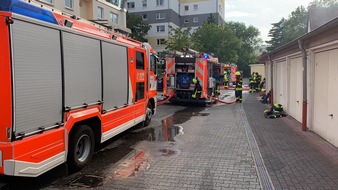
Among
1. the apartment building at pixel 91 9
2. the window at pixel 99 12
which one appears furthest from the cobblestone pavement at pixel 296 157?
the window at pixel 99 12

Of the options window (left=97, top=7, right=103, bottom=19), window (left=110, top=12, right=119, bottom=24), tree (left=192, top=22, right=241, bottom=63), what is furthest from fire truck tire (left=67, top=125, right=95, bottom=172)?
tree (left=192, top=22, right=241, bottom=63)

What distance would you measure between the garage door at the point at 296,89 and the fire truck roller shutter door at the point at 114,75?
225 inches

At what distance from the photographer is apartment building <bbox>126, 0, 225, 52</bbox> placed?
177 feet

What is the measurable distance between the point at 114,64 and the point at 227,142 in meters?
3.33

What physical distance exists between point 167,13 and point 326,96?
4817 cm

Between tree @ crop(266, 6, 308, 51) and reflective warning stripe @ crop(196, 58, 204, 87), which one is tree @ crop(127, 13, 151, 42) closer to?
tree @ crop(266, 6, 308, 51)

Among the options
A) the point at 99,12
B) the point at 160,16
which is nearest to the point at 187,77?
the point at 99,12

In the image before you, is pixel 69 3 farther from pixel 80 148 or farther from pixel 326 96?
pixel 326 96

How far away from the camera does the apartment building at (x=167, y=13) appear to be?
177 feet

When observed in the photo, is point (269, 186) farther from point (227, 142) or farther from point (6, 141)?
point (6, 141)

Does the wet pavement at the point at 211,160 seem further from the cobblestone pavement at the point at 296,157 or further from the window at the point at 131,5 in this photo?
the window at the point at 131,5

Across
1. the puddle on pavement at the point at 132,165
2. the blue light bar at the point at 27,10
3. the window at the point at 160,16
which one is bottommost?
the puddle on pavement at the point at 132,165

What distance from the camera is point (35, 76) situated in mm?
4246

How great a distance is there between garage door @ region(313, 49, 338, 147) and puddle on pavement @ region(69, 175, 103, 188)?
5.09 m
